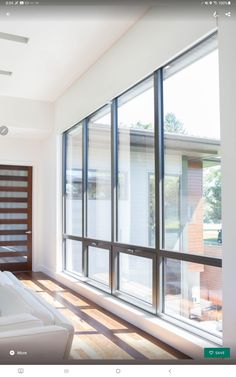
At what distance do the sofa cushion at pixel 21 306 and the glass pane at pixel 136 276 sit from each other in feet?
4.33

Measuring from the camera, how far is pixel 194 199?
77.7 inches

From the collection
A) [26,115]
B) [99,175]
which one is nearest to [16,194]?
[26,115]

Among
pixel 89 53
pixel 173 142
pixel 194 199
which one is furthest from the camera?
pixel 89 53

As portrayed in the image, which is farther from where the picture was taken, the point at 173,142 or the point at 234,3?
the point at 173,142

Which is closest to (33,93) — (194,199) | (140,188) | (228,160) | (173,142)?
(140,188)

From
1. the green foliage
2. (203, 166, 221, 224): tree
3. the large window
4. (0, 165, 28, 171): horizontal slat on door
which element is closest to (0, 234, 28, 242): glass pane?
(0, 165, 28, 171): horizontal slat on door

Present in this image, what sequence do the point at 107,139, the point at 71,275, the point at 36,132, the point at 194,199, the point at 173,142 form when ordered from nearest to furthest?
the point at 194,199 → the point at 173,142 → the point at 107,139 → the point at 71,275 → the point at 36,132

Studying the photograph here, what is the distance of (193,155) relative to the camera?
1.96m

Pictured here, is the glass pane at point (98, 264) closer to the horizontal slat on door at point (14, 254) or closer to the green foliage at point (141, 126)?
the green foliage at point (141, 126)

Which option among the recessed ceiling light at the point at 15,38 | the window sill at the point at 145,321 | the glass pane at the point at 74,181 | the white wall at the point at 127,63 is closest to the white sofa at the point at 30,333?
the window sill at the point at 145,321

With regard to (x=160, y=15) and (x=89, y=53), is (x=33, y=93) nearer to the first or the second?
(x=89, y=53)

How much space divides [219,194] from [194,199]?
250 mm

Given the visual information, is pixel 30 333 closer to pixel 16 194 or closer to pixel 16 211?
pixel 16 194

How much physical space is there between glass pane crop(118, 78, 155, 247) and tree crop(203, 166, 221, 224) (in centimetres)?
59
